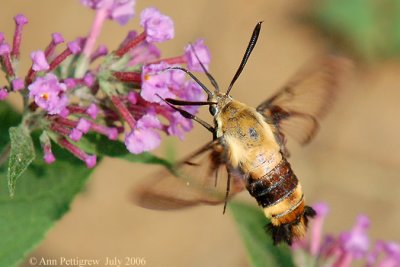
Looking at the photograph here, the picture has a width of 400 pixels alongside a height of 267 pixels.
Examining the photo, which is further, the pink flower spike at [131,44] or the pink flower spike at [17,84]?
the pink flower spike at [131,44]

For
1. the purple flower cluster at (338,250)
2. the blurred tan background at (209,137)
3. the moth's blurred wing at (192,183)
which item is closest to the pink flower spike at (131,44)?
the moth's blurred wing at (192,183)

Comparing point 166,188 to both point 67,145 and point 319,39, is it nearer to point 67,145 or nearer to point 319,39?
point 67,145

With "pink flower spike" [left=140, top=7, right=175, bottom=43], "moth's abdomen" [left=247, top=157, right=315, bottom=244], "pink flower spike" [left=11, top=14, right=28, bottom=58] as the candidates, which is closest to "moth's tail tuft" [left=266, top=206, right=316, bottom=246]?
"moth's abdomen" [left=247, top=157, right=315, bottom=244]

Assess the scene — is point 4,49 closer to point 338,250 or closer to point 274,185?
point 274,185

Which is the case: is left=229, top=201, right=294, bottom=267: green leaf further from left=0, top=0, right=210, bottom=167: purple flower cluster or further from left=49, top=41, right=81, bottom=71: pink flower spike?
left=49, top=41, right=81, bottom=71: pink flower spike

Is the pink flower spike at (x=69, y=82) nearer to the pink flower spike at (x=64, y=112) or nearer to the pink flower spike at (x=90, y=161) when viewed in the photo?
the pink flower spike at (x=64, y=112)

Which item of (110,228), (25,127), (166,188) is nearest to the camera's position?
(166,188)

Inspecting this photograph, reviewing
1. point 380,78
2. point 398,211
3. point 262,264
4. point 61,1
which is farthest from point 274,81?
point 262,264
